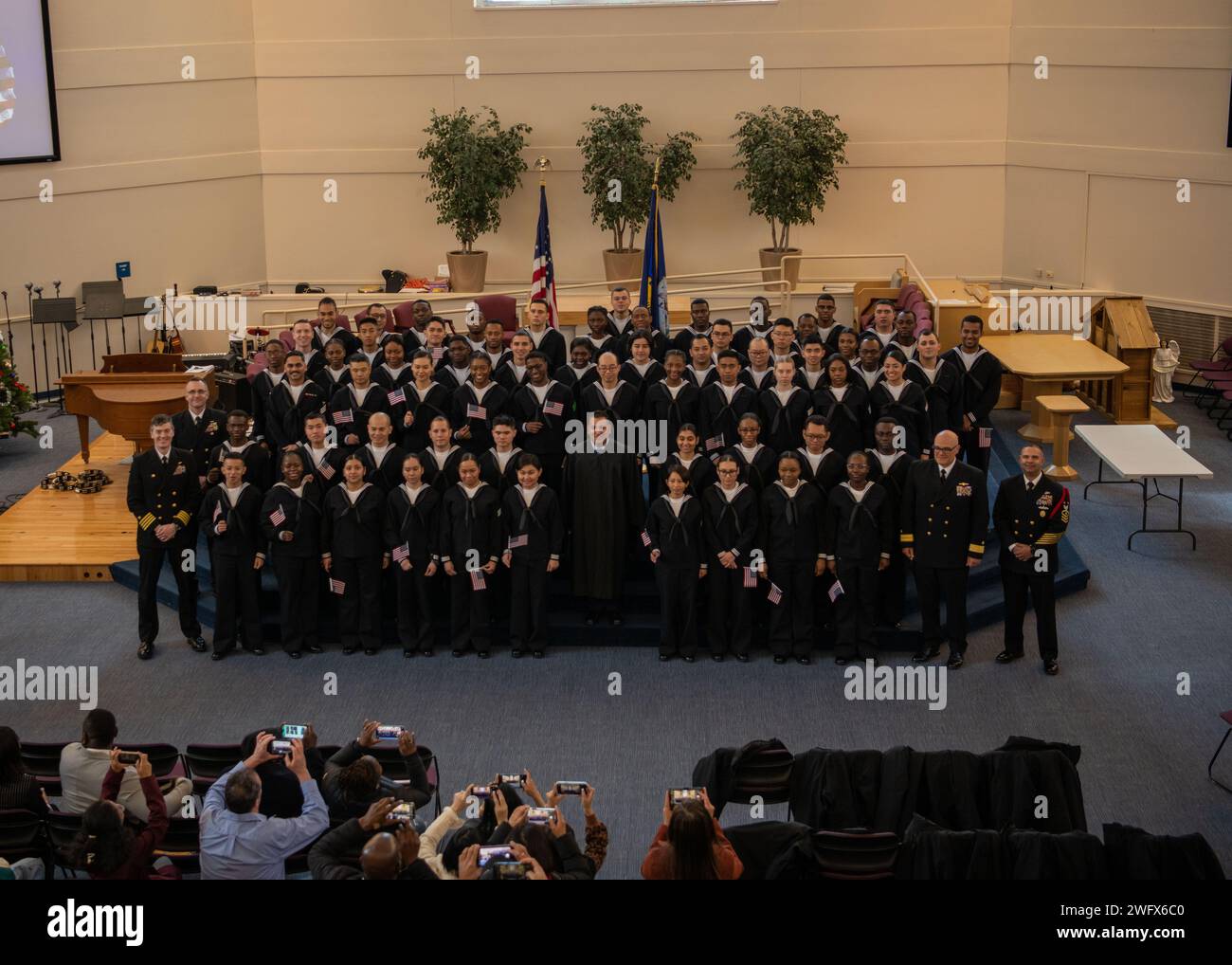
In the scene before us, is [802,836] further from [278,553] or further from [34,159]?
[34,159]

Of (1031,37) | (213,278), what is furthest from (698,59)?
(213,278)

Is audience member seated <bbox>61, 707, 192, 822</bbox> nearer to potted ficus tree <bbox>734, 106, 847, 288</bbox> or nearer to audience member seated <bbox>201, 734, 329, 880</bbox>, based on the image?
audience member seated <bbox>201, 734, 329, 880</bbox>

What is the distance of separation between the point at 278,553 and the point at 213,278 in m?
9.80

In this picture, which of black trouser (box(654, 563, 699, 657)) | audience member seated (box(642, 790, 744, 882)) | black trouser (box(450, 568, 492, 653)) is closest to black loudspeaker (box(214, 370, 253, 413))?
black trouser (box(450, 568, 492, 653))

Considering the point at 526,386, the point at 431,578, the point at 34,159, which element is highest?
the point at 34,159

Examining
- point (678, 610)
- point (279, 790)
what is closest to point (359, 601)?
point (678, 610)

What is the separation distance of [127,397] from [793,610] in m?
6.47

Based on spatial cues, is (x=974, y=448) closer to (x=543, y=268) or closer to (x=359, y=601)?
(x=543, y=268)

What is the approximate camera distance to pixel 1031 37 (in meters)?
18.3

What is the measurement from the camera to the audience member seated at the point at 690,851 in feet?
18.2

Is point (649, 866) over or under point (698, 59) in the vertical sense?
under

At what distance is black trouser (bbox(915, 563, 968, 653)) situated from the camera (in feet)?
32.6

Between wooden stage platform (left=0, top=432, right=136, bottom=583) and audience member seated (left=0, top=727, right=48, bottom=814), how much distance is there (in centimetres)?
512

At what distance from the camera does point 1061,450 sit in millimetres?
13945
